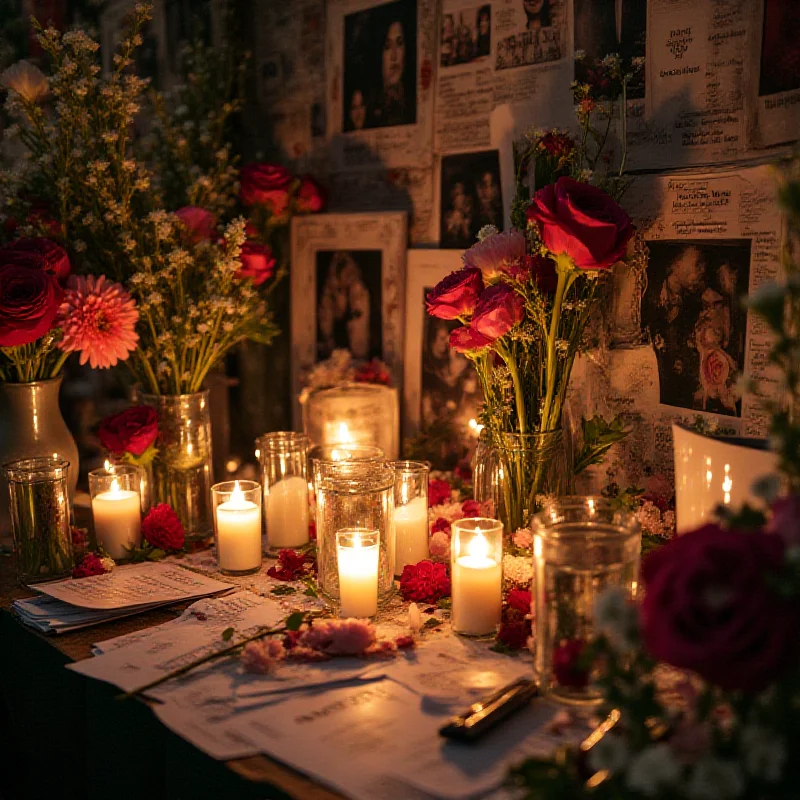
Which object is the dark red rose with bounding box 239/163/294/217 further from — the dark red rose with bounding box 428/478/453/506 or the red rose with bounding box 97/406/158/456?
the dark red rose with bounding box 428/478/453/506

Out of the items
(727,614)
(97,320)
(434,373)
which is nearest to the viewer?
(727,614)

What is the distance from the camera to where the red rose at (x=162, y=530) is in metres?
1.49

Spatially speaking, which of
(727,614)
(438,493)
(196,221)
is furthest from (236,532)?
(727,614)

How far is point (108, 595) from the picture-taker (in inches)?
A: 51.3

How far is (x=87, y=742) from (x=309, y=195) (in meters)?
1.12

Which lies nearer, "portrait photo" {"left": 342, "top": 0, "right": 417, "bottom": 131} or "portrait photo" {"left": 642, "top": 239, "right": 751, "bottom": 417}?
"portrait photo" {"left": 642, "top": 239, "right": 751, "bottom": 417}

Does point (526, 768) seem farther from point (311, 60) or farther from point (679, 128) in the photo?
point (311, 60)

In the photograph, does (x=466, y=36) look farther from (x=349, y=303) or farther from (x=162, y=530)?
(x=162, y=530)

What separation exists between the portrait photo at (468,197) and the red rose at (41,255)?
2.19 feet

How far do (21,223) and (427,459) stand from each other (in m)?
0.84

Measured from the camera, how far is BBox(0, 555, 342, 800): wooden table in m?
0.92

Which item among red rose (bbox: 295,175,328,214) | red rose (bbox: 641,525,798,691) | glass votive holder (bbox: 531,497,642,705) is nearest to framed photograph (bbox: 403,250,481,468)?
red rose (bbox: 295,175,328,214)

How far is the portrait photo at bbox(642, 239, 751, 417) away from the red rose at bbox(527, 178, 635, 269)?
14cm

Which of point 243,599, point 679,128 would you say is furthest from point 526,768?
point 679,128
